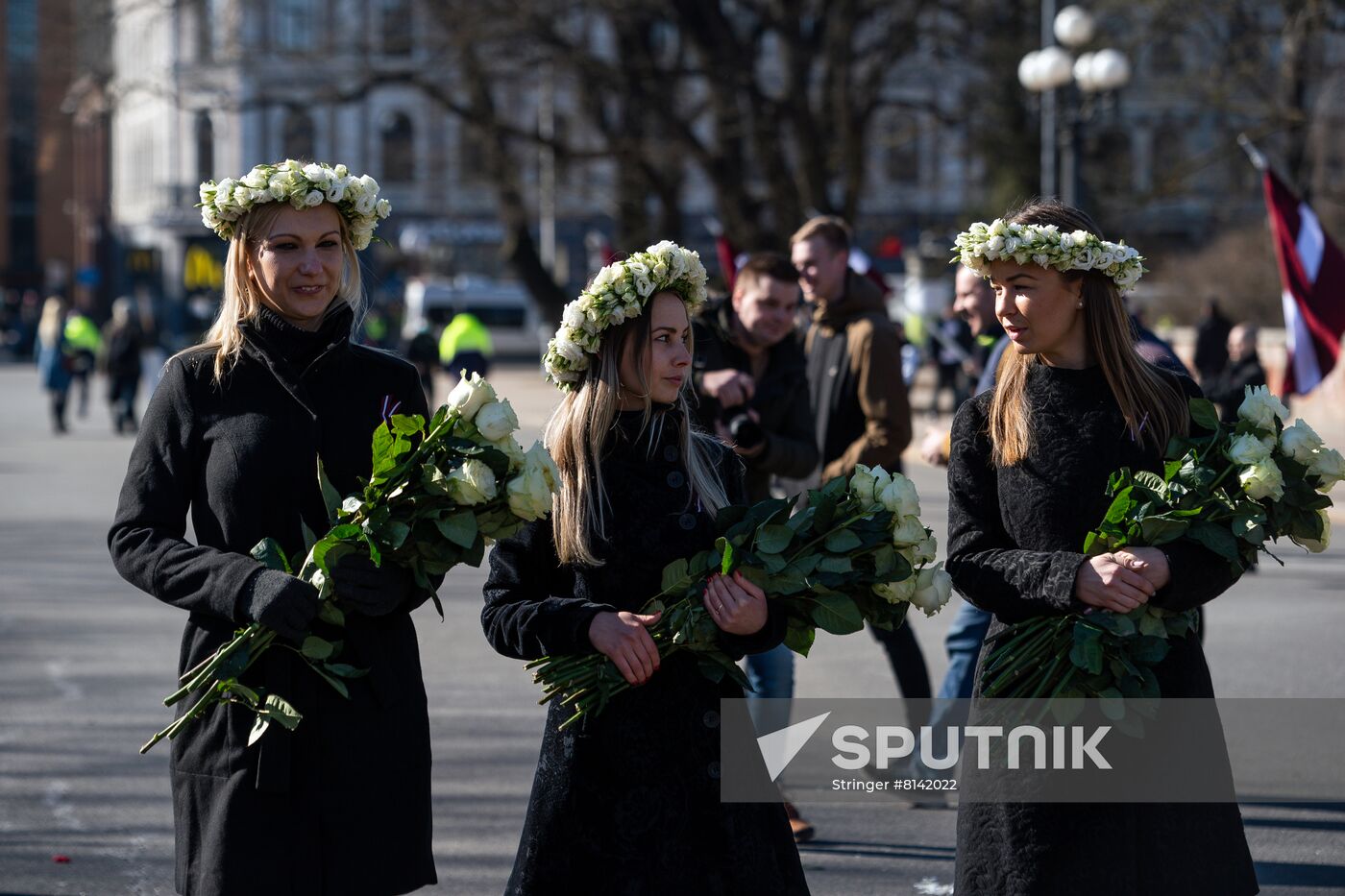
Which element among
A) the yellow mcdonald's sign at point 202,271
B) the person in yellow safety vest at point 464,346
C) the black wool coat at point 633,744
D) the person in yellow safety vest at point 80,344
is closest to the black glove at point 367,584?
the black wool coat at point 633,744

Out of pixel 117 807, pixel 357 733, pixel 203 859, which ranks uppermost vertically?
pixel 357 733

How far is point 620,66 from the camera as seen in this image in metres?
25.2

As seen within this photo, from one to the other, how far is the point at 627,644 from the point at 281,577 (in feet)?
2.19

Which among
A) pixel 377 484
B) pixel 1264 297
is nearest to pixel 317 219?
pixel 377 484

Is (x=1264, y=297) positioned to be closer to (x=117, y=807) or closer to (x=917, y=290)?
(x=917, y=290)

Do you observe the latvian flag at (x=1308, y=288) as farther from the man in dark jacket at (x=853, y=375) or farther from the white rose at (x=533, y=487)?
the white rose at (x=533, y=487)

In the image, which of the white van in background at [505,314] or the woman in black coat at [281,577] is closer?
the woman in black coat at [281,577]

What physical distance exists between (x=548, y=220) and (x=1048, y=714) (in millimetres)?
46262

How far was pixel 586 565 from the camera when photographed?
379 centimetres

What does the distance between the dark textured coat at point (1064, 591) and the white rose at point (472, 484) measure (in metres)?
1.03

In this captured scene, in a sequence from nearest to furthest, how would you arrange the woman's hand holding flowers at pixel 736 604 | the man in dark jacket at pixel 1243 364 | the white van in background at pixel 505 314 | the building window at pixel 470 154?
the woman's hand holding flowers at pixel 736 604
the man in dark jacket at pixel 1243 364
the building window at pixel 470 154
the white van in background at pixel 505 314

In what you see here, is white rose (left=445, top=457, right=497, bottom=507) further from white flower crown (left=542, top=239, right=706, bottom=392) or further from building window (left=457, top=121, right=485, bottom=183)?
building window (left=457, top=121, right=485, bottom=183)

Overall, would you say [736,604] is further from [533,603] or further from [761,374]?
[761,374]

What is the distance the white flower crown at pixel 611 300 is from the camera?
3.85m
